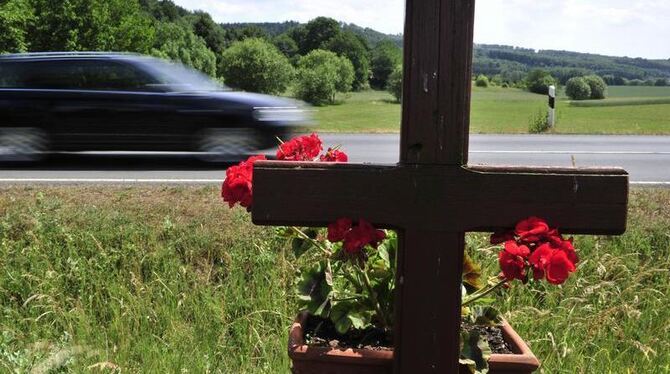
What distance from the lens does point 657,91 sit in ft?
89.8

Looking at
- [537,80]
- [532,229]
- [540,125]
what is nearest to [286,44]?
[537,80]

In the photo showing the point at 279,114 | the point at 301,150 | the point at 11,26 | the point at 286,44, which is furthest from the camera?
the point at 286,44

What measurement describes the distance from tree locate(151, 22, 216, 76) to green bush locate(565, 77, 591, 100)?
4350 centimetres

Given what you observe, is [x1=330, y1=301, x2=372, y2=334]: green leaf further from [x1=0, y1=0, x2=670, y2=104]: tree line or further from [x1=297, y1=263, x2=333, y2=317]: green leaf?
[x1=0, y1=0, x2=670, y2=104]: tree line

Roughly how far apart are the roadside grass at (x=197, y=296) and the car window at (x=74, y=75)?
4.07 m

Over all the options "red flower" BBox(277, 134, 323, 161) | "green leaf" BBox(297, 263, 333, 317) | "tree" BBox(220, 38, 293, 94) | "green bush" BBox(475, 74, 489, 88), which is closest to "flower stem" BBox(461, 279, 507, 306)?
"green leaf" BBox(297, 263, 333, 317)

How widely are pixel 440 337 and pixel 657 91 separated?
28.8 m

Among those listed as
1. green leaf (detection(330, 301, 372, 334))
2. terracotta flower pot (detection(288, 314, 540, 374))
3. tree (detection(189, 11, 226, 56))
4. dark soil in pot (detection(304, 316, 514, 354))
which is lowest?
dark soil in pot (detection(304, 316, 514, 354))

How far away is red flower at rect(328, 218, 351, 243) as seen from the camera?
1593 mm

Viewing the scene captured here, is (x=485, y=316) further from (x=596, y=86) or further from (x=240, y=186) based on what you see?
(x=596, y=86)

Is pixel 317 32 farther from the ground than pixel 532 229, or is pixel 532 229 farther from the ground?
pixel 317 32

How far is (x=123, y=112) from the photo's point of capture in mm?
8797

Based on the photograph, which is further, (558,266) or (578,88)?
(578,88)

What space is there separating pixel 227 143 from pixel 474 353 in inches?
288
